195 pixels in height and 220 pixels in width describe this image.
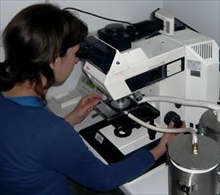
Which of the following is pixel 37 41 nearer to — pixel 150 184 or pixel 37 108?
pixel 37 108

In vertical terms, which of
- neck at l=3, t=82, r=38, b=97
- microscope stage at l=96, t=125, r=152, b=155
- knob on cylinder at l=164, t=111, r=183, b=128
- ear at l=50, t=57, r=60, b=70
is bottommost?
microscope stage at l=96, t=125, r=152, b=155

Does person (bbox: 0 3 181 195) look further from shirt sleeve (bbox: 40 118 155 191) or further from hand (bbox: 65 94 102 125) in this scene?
hand (bbox: 65 94 102 125)

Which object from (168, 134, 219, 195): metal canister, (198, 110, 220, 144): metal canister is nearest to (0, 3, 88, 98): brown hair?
(168, 134, 219, 195): metal canister

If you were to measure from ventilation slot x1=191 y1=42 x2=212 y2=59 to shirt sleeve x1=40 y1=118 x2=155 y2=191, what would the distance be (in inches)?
18.5

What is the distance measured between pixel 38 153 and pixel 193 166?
0.46 meters

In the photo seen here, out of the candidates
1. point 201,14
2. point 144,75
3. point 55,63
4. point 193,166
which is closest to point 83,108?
point 144,75

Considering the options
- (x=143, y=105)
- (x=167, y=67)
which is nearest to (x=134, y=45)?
(x=167, y=67)

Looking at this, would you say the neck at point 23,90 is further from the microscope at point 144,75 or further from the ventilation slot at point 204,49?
the ventilation slot at point 204,49

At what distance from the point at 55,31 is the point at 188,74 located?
672 millimetres

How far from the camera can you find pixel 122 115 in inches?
63.4

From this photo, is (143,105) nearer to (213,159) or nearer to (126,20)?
(213,159)

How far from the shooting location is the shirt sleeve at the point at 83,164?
111 cm

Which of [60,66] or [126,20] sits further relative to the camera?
[126,20]

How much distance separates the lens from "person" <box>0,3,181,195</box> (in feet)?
3.57
